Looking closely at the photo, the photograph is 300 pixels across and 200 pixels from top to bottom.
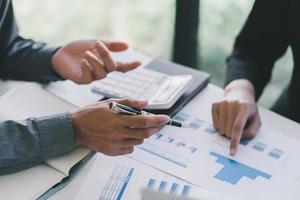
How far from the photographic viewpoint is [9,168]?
3.32 ft

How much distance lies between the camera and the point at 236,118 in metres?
1.15

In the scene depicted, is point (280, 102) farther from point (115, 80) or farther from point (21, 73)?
point (21, 73)


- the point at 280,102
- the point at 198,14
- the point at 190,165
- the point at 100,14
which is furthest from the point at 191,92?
the point at 100,14

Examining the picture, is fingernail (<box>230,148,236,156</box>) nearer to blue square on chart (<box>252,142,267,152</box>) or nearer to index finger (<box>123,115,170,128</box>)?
blue square on chart (<box>252,142,267,152</box>)

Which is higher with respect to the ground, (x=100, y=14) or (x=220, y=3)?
(x=220, y=3)

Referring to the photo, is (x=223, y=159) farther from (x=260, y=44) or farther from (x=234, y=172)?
(x=260, y=44)

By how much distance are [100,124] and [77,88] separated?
0.31 m

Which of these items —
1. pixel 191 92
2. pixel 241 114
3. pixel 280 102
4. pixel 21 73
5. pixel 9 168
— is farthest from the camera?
pixel 280 102

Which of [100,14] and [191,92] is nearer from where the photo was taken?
[191,92]

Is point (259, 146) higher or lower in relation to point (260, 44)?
lower

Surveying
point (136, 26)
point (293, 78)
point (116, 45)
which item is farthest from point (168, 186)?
point (136, 26)

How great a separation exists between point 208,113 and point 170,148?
178 mm

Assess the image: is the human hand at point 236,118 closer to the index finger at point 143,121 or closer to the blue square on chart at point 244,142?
the blue square on chart at point 244,142

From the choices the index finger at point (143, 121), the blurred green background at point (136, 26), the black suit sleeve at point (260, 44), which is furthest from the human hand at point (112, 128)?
the blurred green background at point (136, 26)
